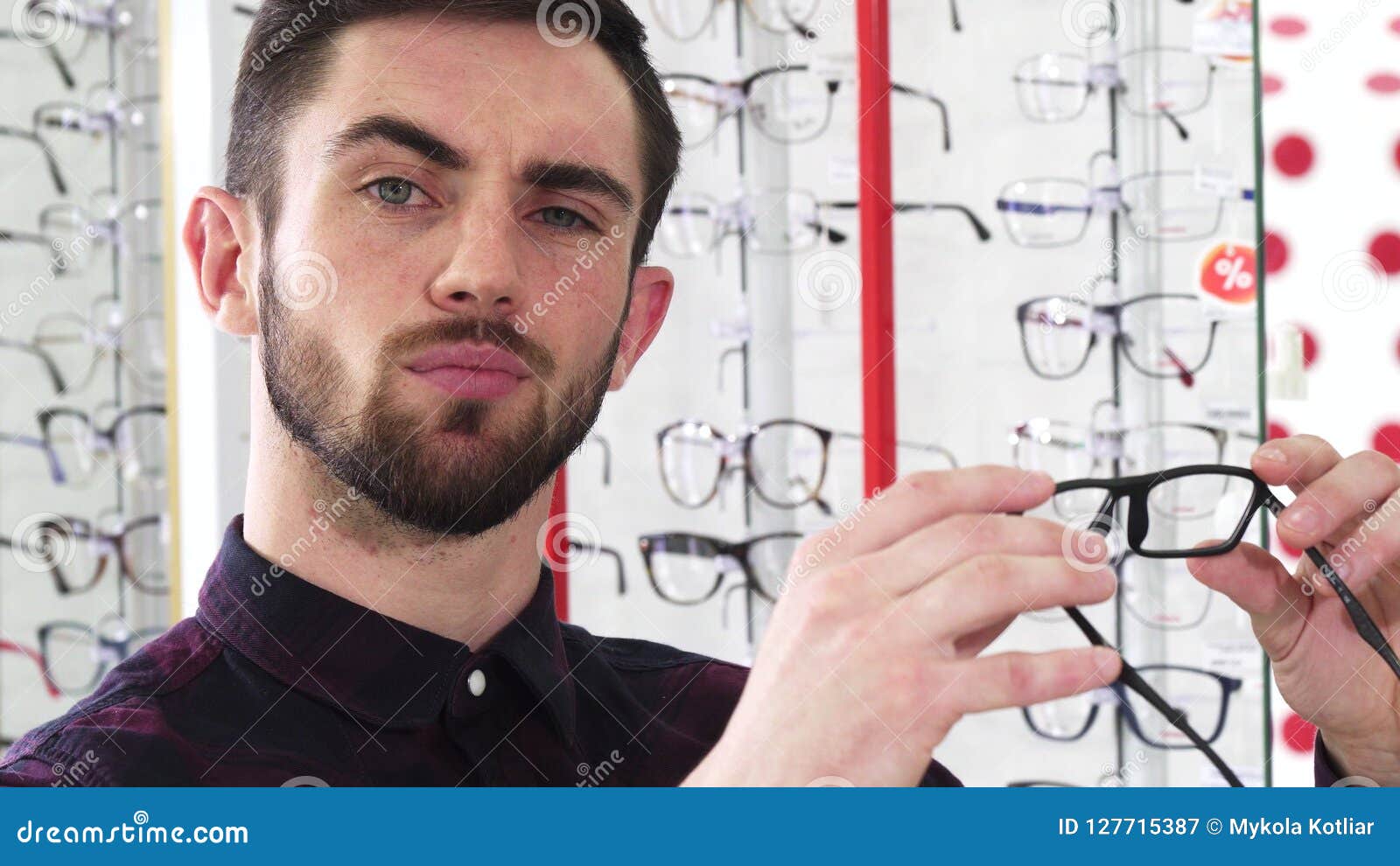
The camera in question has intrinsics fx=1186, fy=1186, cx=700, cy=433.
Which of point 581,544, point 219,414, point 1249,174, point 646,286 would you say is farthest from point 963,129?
point 219,414

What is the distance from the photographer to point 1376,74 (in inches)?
48.6

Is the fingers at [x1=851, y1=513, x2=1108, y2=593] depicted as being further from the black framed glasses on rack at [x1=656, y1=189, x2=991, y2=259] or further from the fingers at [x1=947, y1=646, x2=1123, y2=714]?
the black framed glasses on rack at [x1=656, y1=189, x2=991, y2=259]

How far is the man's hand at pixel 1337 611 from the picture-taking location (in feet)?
2.34

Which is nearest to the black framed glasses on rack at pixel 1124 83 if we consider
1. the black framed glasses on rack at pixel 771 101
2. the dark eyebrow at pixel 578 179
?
the black framed glasses on rack at pixel 771 101

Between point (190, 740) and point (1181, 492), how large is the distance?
1427mm

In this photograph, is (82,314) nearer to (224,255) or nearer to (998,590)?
(224,255)

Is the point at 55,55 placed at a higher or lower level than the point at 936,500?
higher

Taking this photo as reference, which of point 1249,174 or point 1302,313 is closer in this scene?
point 1302,313

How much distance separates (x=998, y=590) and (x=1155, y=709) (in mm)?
1318

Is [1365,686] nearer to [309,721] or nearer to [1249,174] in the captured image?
[309,721]

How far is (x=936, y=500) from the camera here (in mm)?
586

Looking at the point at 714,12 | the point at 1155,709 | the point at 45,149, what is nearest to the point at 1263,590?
the point at 1155,709

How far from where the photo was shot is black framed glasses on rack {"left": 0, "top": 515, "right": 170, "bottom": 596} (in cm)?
218

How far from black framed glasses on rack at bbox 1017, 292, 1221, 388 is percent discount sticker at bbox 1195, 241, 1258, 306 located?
0.09ft
